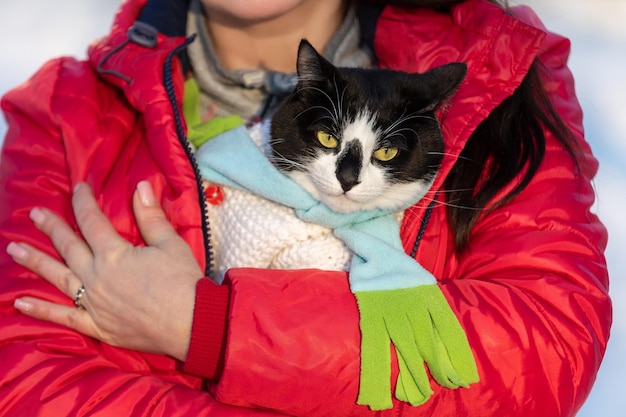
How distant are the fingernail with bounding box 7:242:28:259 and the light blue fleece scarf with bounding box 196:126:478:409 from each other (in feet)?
1.28

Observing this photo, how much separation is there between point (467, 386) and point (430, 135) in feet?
1.19

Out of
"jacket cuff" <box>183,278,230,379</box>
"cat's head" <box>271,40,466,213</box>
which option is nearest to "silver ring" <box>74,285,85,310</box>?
"jacket cuff" <box>183,278,230,379</box>

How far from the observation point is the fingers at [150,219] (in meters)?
1.11

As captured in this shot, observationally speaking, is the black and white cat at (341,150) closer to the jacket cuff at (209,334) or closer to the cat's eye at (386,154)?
the cat's eye at (386,154)

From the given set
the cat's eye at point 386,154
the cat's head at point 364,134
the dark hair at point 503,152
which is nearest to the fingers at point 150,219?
the cat's head at point 364,134

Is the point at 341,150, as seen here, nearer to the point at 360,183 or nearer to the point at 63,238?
the point at 360,183

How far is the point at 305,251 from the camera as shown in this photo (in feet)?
3.44

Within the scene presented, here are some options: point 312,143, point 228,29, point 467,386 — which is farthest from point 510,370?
point 228,29

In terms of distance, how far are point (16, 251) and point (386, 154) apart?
1.98 feet

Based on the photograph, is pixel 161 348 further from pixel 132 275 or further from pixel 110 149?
pixel 110 149

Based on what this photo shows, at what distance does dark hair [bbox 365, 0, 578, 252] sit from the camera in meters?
1.09

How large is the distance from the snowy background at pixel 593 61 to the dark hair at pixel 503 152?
2.59 ft

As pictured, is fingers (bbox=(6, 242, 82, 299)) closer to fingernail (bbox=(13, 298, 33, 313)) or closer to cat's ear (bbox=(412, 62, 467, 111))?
fingernail (bbox=(13, 298, 33, 313))

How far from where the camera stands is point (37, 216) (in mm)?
1155
